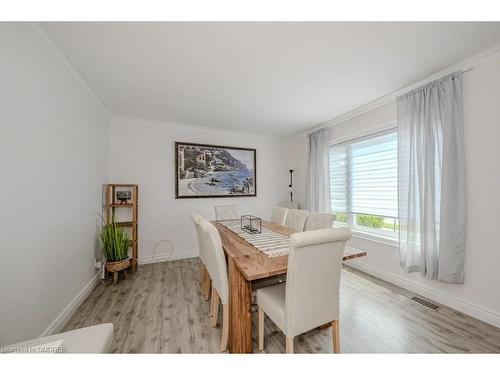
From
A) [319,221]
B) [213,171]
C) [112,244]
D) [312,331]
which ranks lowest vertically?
[312,331]

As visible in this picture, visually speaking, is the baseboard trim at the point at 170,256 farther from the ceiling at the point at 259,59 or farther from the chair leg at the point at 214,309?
the ceiling at the point at 259,59

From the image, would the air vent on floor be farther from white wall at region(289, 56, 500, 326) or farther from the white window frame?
the white window frame

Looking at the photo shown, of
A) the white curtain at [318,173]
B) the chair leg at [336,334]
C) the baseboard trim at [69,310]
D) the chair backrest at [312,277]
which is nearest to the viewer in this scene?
the chair backrest at [312,277]

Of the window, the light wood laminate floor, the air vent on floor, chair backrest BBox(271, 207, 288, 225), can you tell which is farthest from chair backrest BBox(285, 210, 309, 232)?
the air vent on floor

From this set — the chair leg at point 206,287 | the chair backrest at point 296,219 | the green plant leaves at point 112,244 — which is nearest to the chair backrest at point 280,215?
the chair backrest at point 296,219

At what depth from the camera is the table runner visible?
1.54 meters

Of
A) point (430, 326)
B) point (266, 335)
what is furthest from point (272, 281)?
point (430, 326)

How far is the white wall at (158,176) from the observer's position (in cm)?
323

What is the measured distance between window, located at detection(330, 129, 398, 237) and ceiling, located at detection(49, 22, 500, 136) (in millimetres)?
703

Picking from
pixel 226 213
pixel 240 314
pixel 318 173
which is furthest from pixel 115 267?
pixel 318 173

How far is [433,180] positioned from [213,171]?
3.20 m

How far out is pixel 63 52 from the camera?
5.60 feet

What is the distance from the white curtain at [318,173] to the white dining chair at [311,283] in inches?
95.4

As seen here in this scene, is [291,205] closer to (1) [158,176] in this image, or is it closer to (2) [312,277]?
(1) [158,176]
